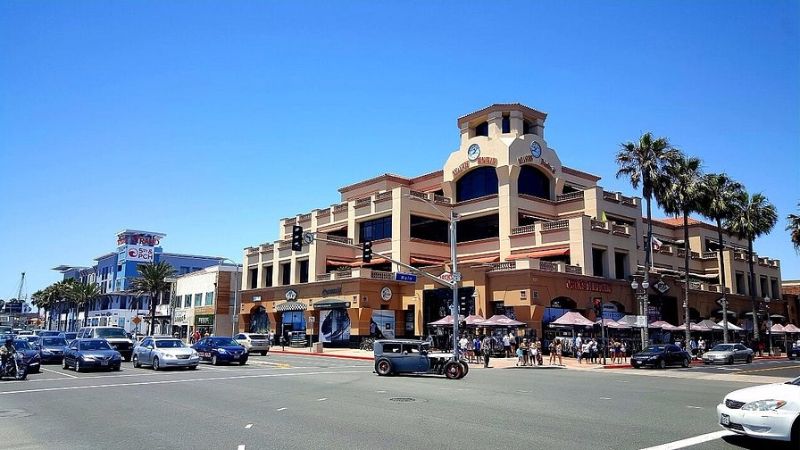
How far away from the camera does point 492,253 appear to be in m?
52.1

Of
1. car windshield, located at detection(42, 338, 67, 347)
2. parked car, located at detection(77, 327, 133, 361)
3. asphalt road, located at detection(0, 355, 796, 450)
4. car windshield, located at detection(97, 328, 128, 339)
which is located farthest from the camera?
car windshield, located at detection(97, 328, 128, 339)

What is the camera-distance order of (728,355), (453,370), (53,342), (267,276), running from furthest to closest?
1. (267,276)
2. (728,355)
3. (53,342)
4. (453,370)

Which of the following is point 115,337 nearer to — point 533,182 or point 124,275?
point 533,182

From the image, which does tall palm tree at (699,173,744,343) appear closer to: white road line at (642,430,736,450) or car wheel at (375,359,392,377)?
car wheel at (375,359,392,377)

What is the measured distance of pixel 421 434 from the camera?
35.3 feet

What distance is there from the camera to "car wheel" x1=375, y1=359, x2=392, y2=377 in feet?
81.4

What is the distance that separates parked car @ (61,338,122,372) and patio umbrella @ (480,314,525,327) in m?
23.8

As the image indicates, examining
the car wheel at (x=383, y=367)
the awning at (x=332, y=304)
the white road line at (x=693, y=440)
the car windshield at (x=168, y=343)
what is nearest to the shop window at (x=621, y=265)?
the awning at (x=332, y=304)

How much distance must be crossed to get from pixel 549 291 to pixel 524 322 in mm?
3034

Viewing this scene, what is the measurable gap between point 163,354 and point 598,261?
3463 centimetres

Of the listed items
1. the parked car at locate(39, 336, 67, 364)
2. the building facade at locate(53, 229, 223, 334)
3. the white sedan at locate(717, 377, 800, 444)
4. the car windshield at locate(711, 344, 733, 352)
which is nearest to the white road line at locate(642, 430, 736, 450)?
the white sedan at locate(717, 377, 800, 444)

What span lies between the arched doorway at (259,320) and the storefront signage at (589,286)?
32.7m

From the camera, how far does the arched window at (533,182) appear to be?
53625 mm

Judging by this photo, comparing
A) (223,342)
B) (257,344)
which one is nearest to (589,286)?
(257,344)
